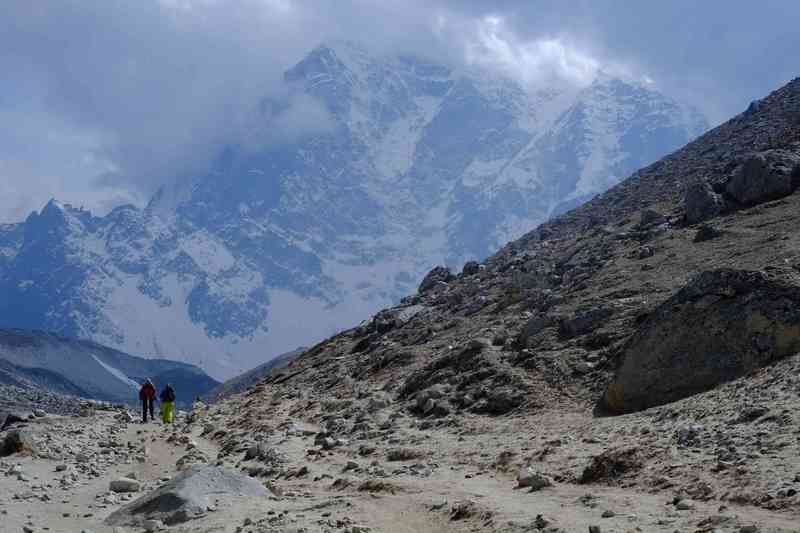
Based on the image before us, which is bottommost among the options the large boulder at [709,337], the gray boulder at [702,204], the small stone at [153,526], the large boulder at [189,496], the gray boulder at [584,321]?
the small stone at [153,526]

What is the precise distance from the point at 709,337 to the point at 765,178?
50.0 feet

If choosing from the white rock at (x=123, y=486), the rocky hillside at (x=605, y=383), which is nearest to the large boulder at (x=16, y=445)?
the rocky hillside at (x=605, y=383)

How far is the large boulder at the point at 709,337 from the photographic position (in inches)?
720

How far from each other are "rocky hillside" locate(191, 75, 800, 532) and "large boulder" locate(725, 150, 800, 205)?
67 millimetres

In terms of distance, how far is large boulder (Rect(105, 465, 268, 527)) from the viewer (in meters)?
15.3

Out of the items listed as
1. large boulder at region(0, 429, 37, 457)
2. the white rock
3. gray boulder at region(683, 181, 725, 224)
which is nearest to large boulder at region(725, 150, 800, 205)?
gray boulder at region(683, 181, 725, 224)

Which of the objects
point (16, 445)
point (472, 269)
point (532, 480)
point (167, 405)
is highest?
point (472, 269)

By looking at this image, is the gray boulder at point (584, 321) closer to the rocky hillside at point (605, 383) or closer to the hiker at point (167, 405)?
the rocky hillside at point (605, 383)

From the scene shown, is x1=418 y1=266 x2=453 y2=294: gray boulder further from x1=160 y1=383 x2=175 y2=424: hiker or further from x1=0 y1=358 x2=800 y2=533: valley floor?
x1=0 y1=358 x2=800 y2=533: valley floor

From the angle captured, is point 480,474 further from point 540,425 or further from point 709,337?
point 709,337

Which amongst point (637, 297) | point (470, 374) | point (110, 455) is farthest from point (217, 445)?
point (637, 297)

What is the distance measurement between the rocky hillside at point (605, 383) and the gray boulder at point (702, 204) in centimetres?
8

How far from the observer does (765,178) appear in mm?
32375

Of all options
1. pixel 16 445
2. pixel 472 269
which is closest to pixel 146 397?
pixel 16 445
